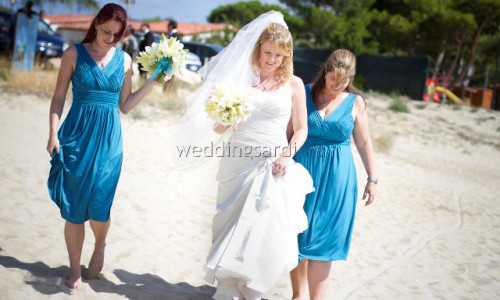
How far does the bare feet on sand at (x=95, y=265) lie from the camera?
402cm

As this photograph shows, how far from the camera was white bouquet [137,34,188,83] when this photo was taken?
383 centimetres

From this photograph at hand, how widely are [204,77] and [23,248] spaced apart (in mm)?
2099

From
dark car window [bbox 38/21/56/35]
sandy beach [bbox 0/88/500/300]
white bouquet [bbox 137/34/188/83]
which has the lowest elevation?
sandy beach [bbox 0/88/500/300]

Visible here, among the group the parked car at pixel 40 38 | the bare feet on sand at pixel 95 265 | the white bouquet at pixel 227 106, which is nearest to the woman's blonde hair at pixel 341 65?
the white bouquet at pixel 227 106

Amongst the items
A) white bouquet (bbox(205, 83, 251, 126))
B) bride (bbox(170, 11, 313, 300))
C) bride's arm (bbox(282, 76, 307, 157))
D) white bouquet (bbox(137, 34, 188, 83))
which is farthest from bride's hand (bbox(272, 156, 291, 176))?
white bouquet (bbox(137, 34, 188, 83))

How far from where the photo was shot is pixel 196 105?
3.95 metres

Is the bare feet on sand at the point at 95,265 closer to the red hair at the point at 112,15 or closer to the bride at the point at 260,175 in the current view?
the bride at the point at 260,175

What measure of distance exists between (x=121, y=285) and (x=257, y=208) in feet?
4.47

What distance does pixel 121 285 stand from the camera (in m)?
4.11

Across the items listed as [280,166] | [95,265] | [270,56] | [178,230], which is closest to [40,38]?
[178,230]

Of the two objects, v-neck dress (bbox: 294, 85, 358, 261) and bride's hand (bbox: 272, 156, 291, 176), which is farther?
v-neck dress (bbox: 294, 85, 358, 261)

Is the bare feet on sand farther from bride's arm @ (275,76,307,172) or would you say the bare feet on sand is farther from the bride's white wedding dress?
bride's arm @ (275,76,307,172)

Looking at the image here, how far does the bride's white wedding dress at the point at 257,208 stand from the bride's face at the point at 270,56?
0.17 m

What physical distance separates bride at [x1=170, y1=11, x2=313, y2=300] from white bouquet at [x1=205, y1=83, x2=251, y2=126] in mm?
145
